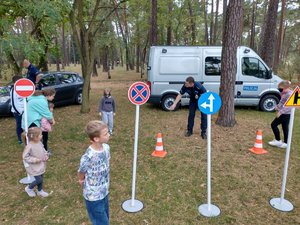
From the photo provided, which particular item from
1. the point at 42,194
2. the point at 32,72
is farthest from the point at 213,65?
the point at 42,194

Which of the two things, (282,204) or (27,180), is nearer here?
(282,204)

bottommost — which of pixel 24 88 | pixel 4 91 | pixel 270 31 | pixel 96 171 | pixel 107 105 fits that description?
pixel 96 171

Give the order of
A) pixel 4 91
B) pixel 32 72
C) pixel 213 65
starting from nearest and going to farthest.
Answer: pixel 32 72 < pixel 4 91 < pixel 213 65

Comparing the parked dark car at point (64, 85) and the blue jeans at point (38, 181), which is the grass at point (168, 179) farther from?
the parked dark car at point (64, 85)

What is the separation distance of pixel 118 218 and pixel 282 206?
8.68 feet

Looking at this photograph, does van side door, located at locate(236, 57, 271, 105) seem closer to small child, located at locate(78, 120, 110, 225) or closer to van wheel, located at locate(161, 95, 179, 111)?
van wheel, located at locate(161, 95, 179, 111)

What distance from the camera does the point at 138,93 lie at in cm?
388

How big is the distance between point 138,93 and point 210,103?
1112mm

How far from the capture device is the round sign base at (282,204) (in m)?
3.98

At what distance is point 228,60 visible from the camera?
24.9 ft

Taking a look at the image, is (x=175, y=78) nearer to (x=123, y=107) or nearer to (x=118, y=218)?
(x=123, y=107)

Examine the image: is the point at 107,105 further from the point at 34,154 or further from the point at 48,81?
the point at 48,81

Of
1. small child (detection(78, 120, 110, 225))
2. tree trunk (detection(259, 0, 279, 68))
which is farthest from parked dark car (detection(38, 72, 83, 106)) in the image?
tree trunk (detection(259, 0, 279, 68))

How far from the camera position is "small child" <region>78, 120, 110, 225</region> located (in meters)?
2.67
